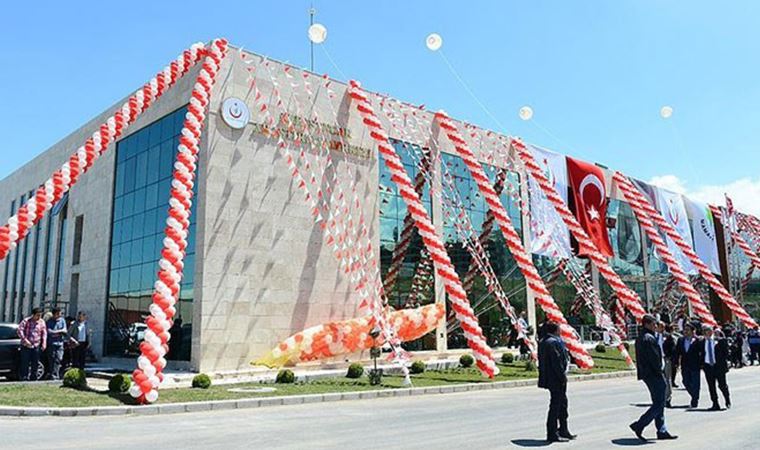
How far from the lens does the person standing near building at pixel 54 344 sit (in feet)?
53.5

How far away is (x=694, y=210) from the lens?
41.8m

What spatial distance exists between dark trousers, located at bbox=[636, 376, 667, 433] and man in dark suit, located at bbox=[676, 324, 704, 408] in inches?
161

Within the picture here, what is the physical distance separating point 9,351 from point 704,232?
1595 inches

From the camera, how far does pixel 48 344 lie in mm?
16344

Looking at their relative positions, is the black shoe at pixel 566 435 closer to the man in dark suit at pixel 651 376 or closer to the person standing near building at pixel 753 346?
the man in dark suit at pixel 651 376

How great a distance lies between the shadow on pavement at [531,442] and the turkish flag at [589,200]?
24.8 m

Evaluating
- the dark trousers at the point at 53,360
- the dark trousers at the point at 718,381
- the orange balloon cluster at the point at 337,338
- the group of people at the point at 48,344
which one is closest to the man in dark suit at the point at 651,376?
the dark trousers at the point at 718,381

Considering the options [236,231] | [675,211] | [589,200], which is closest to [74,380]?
[236,231]

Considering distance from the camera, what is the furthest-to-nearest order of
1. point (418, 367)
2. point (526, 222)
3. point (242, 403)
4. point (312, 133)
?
point (526, 222)
point (312, 133)
point (418, 367)
point (242, 403)

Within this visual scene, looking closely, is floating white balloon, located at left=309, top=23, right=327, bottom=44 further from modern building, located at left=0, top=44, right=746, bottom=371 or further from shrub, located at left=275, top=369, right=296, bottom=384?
shrub, located at left=275, top=369, right=296, bottom=384

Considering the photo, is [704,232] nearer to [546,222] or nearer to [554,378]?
[546,222]

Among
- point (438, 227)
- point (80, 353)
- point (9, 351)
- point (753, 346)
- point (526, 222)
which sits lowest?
point (753, 346)

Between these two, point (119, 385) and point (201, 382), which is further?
point (201, 382)

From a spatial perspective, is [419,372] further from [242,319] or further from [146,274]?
[146,274]
